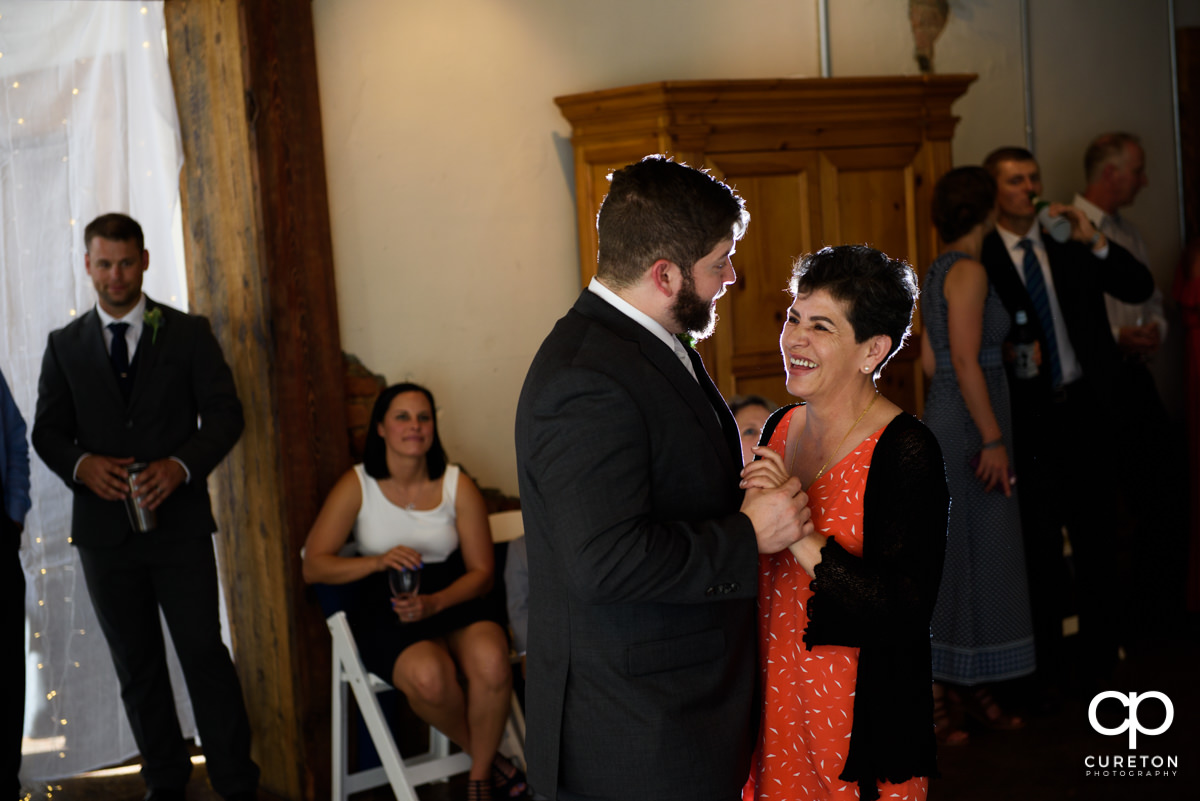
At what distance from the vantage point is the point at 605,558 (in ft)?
6.00

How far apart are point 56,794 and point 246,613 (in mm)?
926

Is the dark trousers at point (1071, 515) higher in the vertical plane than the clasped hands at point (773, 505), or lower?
lower

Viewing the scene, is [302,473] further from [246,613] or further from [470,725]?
[470,725]

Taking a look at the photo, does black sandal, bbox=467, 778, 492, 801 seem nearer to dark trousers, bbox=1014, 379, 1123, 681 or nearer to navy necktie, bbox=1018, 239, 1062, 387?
dark trousers, bbox=1014, 379, 1123, 681

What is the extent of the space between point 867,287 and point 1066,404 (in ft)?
8.98

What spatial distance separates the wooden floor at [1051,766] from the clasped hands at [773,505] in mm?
2181

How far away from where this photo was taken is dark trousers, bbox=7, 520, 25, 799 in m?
3.66

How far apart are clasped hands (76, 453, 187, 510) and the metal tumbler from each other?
0.6 inches

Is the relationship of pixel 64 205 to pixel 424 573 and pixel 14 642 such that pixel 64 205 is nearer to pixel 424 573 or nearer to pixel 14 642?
pixel 14 642

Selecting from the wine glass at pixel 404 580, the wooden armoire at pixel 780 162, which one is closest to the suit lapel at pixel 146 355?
the wine glass at pixel 404 580

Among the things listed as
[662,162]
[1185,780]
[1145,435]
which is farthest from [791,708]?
[1145,435]

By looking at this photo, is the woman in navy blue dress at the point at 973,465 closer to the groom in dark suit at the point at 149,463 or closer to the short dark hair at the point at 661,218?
the short dark hair at the point at 661,218

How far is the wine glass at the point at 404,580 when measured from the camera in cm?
354

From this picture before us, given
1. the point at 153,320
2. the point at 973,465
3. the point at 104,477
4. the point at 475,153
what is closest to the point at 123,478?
the point at 104,477
